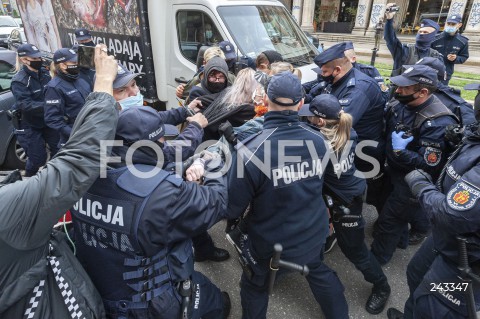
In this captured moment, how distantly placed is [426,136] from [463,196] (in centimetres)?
115

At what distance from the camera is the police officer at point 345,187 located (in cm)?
229

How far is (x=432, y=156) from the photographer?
256 centimetres

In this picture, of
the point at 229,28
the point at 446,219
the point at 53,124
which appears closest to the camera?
the point at 446,219

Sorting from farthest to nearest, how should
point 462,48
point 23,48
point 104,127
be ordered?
1. point 462,48
2. point 23,48
3. point 104,127

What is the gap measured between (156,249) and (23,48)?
4201 mm

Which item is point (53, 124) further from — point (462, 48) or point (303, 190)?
point (462, 48)

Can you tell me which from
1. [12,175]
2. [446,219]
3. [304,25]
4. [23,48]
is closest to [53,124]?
[23,48]

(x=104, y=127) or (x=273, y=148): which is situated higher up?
(x=104, y=127)

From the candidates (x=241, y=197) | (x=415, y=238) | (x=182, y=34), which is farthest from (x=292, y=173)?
(x=182, y=34)

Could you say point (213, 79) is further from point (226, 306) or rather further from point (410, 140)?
point (226, 306)

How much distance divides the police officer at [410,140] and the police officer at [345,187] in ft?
1.47

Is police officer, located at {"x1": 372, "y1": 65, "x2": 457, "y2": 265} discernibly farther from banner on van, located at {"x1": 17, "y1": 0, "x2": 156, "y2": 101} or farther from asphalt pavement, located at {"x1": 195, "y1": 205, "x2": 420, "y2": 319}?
banner on van, located at {"x1": 17, "y1": 0, "x2": 156, "y2": 101}

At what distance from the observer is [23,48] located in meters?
4.28

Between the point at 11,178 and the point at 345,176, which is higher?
the point at 11,178
